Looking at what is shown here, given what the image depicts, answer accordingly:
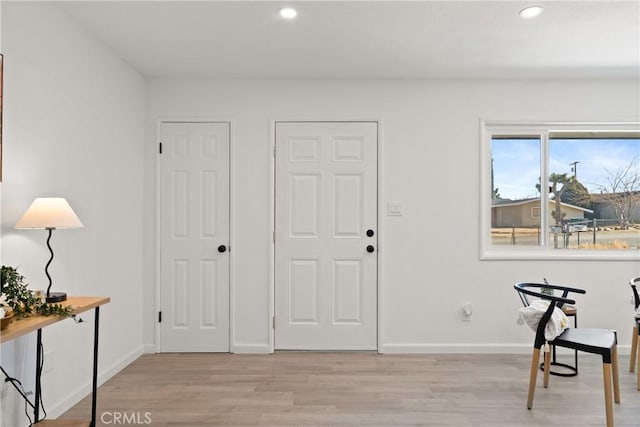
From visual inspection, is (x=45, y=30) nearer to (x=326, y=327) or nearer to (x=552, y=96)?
(x=326, y=327)

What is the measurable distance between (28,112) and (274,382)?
234 centimetres

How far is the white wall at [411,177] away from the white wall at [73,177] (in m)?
0.35

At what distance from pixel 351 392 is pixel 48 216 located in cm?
217

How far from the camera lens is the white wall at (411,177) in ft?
12.7

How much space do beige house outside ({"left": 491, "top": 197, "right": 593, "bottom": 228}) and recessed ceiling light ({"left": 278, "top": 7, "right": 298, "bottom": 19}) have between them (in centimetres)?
252

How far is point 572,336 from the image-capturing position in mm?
2686

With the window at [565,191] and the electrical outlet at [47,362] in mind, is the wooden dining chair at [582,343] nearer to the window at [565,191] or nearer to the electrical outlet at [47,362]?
the window at [565,191]

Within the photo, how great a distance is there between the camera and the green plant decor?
1.84 meters

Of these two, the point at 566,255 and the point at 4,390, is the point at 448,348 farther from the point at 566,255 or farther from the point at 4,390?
the point at 4,390

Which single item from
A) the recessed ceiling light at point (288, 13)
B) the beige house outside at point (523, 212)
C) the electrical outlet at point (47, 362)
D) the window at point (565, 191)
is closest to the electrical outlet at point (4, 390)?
the electrical outlet at point (47, 362)

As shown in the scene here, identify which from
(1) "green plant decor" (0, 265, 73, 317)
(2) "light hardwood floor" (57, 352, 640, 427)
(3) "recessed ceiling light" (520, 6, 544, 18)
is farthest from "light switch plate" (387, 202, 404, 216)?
(1) "green plant decor" (0, 265, 73, 317)

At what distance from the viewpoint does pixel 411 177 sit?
3889 millimetres

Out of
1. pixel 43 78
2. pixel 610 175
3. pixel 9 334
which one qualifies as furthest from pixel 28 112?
pixel 610 175

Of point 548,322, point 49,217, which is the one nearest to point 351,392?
point 548,322
